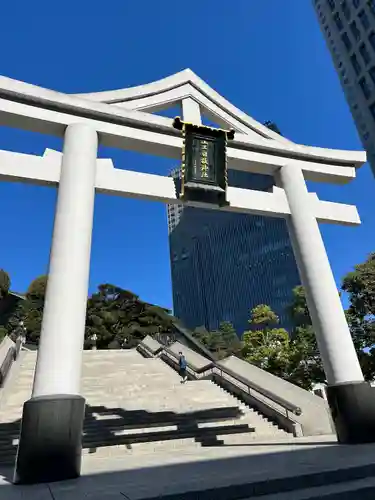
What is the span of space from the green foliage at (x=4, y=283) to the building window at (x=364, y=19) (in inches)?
2017

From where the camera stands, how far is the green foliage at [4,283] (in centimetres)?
3063

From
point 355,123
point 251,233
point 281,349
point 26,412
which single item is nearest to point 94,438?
point 26,412

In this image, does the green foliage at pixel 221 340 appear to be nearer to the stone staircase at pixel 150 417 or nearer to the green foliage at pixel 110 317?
the green foliage at pixel 110 317

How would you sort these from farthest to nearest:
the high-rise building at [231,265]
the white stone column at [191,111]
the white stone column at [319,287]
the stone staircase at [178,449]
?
the high-rise building at [231,265] → the white stone column at [191,111] → the white stone column at [319,287] → the stone staircase at [178,449]

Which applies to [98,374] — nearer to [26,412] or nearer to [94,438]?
[94,438]

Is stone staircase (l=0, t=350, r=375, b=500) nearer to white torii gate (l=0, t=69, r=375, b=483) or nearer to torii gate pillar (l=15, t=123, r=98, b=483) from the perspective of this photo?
torii gate pillar (l=15, t=123, r=98, b=483)

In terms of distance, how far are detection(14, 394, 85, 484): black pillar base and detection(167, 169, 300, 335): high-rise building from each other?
77.6 metres

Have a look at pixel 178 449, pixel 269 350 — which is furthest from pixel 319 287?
pixel 269 350

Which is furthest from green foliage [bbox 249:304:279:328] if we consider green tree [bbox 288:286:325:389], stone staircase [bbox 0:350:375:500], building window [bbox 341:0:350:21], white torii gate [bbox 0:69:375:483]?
building window [bbox 341:0:350:21]

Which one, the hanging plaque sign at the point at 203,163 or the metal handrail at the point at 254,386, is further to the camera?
the metal handrail at the point at 254,386

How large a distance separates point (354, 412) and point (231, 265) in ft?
306

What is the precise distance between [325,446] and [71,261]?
199 inches

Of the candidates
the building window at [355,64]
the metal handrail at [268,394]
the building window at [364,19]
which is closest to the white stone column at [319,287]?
the metal handrail at [268,394]

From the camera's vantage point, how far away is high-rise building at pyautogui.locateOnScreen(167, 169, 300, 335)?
3406 inches
